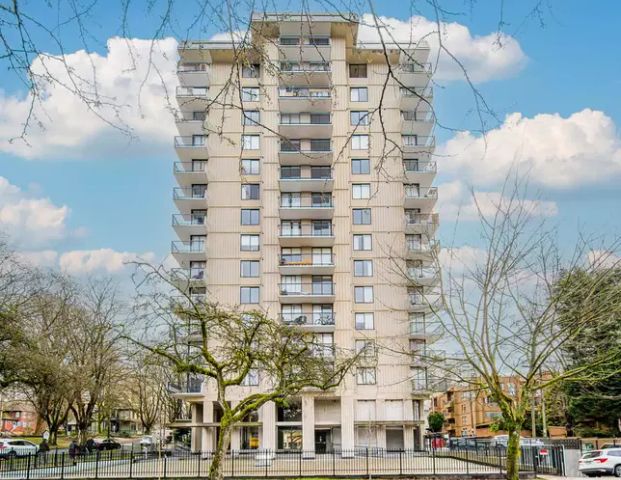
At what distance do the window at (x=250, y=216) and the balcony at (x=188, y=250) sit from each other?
11.2 feet

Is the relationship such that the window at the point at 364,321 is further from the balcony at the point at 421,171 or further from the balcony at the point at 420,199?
the balcony at the point at 421,171

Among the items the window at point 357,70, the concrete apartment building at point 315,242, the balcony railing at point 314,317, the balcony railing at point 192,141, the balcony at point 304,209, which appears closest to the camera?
the concrete apartment building at point 315,242

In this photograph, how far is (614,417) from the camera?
47.6m

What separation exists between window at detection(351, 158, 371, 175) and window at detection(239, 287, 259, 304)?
11.5m

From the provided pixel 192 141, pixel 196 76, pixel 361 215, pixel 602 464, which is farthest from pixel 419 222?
pixel 602 464

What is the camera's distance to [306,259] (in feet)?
169

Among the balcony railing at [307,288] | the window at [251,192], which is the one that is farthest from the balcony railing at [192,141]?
the balcony railing at [307,288]

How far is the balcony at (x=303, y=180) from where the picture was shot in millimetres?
51156

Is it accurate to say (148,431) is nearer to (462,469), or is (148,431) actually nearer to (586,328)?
(462,469)

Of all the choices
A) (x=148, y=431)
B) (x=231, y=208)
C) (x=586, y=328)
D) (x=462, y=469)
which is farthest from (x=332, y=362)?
(x=148, y=431)

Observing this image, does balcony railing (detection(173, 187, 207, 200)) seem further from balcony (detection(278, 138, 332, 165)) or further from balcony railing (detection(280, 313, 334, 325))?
balcony railing (detection(280, 313, 334, 325))

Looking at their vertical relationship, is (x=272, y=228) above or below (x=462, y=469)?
above

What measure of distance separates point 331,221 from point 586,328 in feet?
103

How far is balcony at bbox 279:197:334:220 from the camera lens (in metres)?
51.1
